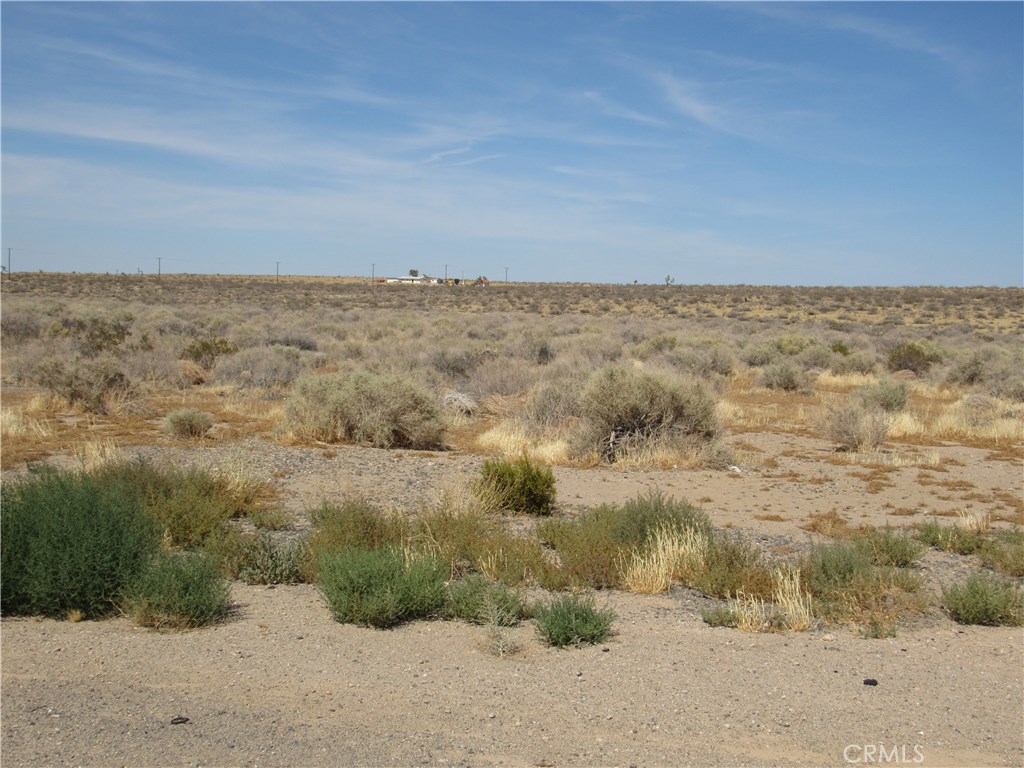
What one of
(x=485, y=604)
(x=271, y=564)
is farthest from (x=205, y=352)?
(x=485, y=604)

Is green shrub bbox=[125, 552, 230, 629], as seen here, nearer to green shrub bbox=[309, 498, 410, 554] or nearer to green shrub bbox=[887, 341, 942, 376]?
green shrub bbox=[309, 498, 410, 554]

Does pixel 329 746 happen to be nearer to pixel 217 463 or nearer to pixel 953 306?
pixel 217 463

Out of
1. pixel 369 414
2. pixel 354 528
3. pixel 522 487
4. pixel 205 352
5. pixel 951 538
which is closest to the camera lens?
pixel 354 528

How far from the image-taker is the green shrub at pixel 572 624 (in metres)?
6.41

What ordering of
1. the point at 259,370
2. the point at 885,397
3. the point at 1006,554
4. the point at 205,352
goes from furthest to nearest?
the point at 205,352 → the point at 259,370 → the point at 885,397 → the point at 1006,554

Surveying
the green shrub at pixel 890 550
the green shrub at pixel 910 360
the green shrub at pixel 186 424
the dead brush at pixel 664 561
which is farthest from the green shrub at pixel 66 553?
the green shrub at pixel 910 360

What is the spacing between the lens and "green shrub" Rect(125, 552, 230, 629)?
6.48m

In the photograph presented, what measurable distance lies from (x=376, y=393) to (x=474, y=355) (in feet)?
33.3

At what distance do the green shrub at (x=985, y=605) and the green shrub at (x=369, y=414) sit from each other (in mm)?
10250

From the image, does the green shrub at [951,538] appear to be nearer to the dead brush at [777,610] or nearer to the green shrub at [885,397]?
the dead brush at [777,610]

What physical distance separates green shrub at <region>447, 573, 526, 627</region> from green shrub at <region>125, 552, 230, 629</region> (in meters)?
1.95

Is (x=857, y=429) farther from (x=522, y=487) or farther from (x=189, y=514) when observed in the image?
(x=189, y=514)

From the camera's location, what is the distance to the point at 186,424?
1532 centimetres

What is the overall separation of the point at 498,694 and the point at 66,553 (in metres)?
3.69
